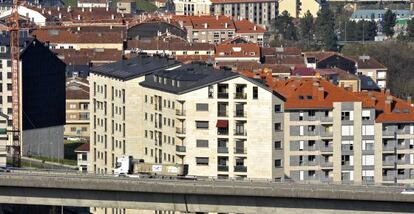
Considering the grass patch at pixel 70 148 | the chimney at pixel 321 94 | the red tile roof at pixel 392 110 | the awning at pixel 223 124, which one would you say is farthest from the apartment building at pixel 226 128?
the grass patch at pixel 70 148

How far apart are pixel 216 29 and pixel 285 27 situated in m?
10.7

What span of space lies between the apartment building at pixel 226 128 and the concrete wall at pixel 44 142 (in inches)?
636

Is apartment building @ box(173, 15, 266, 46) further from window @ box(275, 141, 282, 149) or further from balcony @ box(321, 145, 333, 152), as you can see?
window @ box(275, 141, 282, 149)

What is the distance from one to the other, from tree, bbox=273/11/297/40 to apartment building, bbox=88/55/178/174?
62571mm

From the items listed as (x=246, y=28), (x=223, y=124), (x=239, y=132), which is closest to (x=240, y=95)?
(x=223, y=124)

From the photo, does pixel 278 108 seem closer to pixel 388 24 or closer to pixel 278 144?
pixel 278 144

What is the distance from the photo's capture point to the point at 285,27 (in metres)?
131

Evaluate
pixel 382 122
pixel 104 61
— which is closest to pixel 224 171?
pixel 382 122

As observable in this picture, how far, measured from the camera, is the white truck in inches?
1865

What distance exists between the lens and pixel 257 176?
54562mm

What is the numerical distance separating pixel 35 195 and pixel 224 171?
11.0 meters

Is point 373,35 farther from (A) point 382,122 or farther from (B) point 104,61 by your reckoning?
(A) point 382,122

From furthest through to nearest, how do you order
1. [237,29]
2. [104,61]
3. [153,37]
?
1. [237,29]
2. [153,37]
3. [104,61]

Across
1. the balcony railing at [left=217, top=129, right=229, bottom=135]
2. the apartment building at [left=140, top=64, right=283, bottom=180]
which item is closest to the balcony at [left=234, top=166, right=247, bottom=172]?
the apartment building at [left=140, top=64, right=283, bottom=180]
